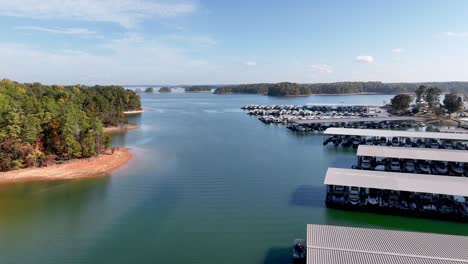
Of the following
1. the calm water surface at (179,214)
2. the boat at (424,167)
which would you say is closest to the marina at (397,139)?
the calm water surface at (179,214)

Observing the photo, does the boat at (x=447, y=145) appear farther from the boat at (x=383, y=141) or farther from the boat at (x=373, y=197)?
the boat at (x=373, y=197)

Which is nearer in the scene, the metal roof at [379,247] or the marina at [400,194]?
the metal roof at [379,247]

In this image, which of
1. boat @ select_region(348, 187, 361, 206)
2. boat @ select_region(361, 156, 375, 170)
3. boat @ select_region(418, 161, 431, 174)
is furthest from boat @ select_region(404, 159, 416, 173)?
boat @ select_region(348, 187, 361, 206)

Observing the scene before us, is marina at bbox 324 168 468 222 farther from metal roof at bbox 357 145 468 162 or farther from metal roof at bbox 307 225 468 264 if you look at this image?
metal roof at bbox 307 225 468 264

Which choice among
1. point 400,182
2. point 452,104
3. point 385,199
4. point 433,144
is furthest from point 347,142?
point 452,104

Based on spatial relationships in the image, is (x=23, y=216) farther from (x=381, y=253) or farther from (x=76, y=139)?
(x=381, y=253)

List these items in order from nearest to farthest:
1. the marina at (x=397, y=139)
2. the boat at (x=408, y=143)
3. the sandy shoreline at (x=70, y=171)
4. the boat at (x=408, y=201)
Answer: the boat at (x=408, y=201) → the sandy shoreline at (x=70, y=171) → the marina at (x=397, y=139) → the boat at (x=408, y=143)

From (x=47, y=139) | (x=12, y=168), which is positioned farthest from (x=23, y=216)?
(x=47, y=139)
